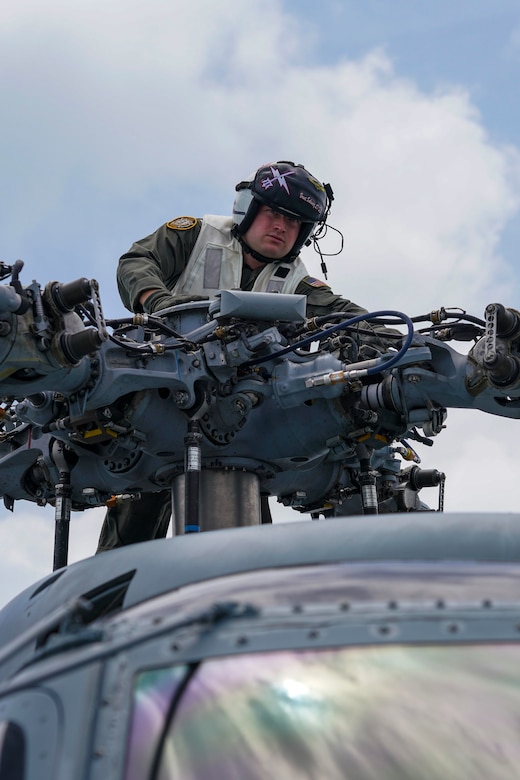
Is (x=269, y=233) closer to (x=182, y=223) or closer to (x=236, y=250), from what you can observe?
(x=236, y=250)

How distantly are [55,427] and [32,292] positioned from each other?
1.82m

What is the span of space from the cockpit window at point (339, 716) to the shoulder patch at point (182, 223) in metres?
8.13

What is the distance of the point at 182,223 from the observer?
11125 mm

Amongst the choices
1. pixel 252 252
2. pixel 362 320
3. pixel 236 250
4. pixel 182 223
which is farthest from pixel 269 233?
pixel 362 320

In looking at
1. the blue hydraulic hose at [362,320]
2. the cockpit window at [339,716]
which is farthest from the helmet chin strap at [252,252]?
the cockpit window at [339,716]

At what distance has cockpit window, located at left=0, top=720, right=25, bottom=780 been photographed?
332cm

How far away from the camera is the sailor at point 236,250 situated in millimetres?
10883

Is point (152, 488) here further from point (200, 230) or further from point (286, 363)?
point (200, 230)

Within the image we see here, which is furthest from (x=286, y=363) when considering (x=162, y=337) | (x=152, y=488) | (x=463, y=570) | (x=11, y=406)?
(x=463, y=570)

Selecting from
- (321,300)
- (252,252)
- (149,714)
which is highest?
(252,252)

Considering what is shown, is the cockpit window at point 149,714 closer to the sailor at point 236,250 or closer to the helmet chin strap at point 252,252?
the sailor at point 236,250

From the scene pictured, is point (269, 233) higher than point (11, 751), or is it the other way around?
point (269, 233)

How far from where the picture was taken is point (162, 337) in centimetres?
955

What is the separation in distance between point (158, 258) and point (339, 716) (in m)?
8.09
